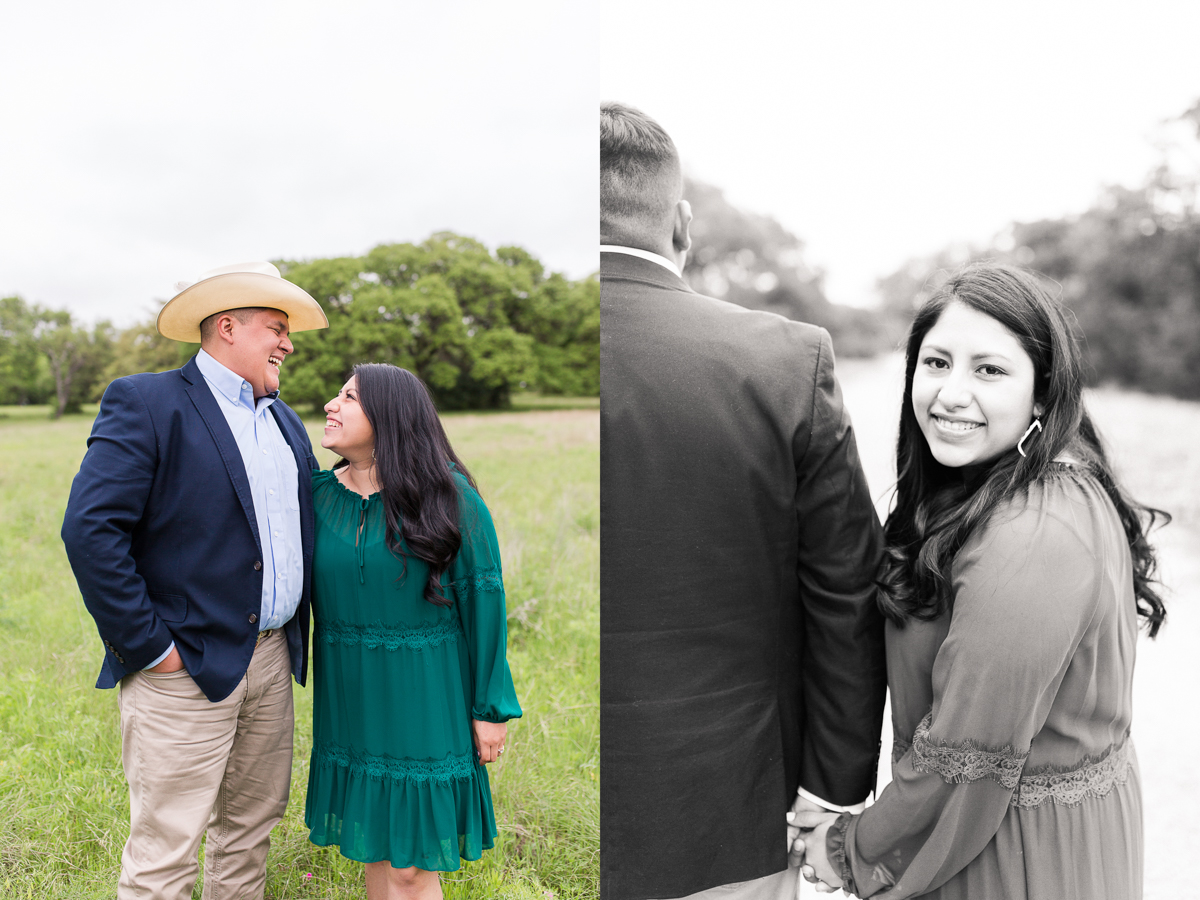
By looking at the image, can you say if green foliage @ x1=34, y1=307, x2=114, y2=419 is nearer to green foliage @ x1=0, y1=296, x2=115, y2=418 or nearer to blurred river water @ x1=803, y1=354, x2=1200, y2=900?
green foliage @ x1=0, y1=296, x2=115, y2=418

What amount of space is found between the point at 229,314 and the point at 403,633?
3.17 feet

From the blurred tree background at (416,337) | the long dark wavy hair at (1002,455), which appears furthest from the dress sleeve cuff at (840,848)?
the blurred tree background at (416,337)

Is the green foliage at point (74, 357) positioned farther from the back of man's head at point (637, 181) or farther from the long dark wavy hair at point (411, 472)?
the back of man's head at point (637, 181)

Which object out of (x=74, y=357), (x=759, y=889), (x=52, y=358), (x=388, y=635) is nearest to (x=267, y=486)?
(x=388, y=635)

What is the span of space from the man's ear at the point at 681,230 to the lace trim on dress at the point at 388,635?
1124 mm

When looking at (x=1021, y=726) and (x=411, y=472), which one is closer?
(x=1021, y=726)

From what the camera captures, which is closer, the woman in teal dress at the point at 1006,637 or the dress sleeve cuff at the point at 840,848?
the woman in teal dress at the point at 1006,637

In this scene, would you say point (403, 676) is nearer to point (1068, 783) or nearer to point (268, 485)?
point (268, 485)

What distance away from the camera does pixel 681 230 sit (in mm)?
1718

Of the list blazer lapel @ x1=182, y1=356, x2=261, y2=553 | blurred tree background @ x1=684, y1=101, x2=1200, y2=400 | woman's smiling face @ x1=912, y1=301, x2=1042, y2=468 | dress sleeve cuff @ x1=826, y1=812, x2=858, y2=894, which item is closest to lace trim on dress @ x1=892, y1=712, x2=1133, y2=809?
dress sleeve cuff @ x1=826, y1=812, x2=858, y2=894

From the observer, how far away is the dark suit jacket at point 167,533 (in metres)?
1.84

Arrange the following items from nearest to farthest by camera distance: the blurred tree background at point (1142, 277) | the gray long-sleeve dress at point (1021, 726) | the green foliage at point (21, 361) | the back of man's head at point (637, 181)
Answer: the gray long-sleeve dress at point (1021, 726)
the back of man's head at point (637, 181)
the green foliage at point (21, 361)
the blurred tree background at point (1142, 277)

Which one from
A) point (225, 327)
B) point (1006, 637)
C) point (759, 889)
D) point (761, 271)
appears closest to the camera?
point (1006, 637)

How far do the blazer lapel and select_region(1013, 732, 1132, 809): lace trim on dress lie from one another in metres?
1.87
